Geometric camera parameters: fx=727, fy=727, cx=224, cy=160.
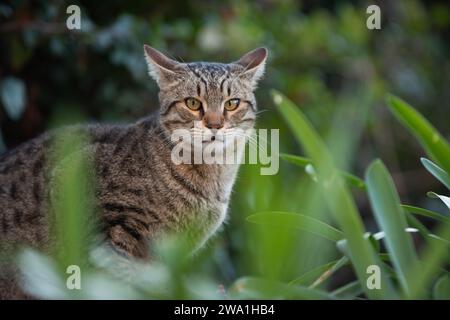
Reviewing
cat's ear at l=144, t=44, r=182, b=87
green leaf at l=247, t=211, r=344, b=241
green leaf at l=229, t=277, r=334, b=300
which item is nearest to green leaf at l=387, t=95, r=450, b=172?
green leaf at l=247, t=211, r=344, b=241

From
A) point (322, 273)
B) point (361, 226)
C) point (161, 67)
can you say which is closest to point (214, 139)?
point (161, 67)

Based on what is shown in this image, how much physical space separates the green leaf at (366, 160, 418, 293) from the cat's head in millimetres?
1599

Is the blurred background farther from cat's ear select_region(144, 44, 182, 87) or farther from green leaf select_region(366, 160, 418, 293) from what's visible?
green leaf select_region(366, 160, 418, 293)

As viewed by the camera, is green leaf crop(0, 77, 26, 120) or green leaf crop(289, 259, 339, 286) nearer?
green leaf crop(289, 259, 339, 286)

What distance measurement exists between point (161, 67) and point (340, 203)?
1.97 m

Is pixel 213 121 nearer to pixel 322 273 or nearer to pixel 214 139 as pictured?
pixel 214 139

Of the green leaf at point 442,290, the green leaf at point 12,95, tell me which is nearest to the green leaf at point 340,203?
the green leaf at point 442,290

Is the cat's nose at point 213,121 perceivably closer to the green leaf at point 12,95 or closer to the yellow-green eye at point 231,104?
the yellow-green eye at point 231,104

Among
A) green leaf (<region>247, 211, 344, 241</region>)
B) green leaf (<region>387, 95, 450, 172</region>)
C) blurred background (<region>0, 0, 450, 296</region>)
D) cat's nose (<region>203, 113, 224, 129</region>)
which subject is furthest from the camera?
blurred background (<region>0, 0, 450, 296</region>)

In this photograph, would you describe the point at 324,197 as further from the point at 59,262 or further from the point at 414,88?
the point at 414,88

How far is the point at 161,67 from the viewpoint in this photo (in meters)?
3.38

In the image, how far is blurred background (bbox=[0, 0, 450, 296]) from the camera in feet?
14.8

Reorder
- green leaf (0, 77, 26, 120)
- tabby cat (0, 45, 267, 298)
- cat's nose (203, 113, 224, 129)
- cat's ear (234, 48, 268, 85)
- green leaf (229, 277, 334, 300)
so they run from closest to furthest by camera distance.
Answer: green leaf (229, 277, 334, 300) < tabby cat (0, 45, 267, 298) < cat's nose (203, 113, 224, 129) < cat's ear (234, 48, 268, 85) < green leaf (0, 77, 26, 120)
